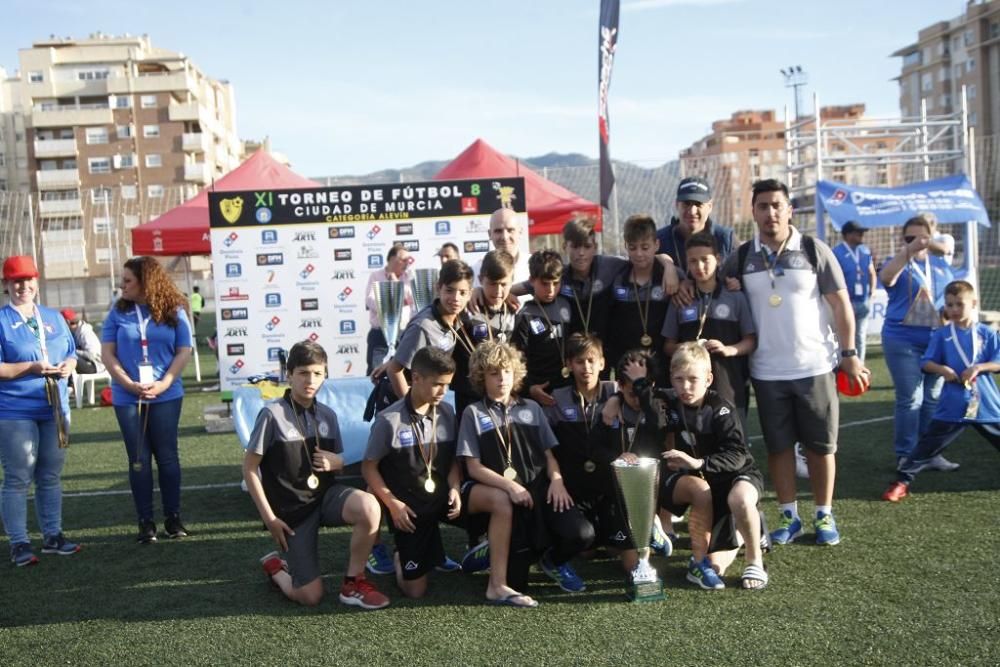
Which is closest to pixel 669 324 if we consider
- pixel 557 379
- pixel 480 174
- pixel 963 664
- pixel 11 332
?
pixel 557 379

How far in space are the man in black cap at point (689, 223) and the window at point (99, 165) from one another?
219 feet

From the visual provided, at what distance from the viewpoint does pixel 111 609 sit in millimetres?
4297

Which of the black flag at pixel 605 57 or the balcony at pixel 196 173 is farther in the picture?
the balcony at pixel 196 173

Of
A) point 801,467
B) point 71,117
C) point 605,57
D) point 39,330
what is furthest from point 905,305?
point 71,117

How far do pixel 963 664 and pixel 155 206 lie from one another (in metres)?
17.4

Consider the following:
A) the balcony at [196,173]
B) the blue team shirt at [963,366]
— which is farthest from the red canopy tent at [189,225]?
the balcony at [196,173]

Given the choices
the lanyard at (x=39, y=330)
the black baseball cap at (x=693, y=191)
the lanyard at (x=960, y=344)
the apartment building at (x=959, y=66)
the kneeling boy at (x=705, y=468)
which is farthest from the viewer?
the apartment building at (x=959, y=66)

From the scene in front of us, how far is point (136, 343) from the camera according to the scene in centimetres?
541

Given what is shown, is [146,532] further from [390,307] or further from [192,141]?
[192,141]

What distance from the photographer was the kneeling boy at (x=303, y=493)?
4262 mm

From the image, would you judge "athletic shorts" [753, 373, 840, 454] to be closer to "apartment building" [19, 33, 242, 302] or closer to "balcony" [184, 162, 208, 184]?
"apartment building" [19, 33, 242, 302]

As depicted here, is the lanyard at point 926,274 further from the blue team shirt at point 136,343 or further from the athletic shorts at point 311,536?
the blue team shirt at point 136,343

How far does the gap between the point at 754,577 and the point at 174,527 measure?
3.41 m

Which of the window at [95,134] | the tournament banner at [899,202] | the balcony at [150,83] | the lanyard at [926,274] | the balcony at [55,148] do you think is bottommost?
the lanyard at [926,274]
